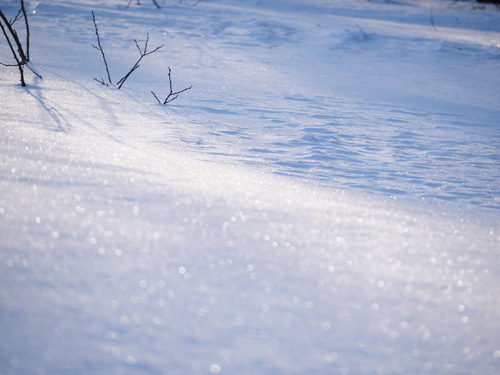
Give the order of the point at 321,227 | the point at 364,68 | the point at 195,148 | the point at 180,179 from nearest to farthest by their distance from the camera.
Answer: the point at 321,227 → the point at 180,179 → the point at 195,148 → the point at 364,68

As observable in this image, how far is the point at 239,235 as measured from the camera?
958mm

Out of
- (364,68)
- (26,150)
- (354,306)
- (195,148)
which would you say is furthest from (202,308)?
(364,68)

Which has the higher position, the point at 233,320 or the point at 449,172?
the point at 233,320

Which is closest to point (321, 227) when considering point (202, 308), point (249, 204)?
point (249, 204)

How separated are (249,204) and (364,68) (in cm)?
331

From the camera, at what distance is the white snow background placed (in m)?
0.68

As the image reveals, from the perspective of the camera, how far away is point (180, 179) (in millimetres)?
1268

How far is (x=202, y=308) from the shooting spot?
0.73 metres

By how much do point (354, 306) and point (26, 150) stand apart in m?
1.15

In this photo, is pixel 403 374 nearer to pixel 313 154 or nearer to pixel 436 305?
pixel 436 305

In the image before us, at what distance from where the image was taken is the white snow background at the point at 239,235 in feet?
2.24

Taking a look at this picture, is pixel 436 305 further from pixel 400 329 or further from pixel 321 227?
pixel 321 227

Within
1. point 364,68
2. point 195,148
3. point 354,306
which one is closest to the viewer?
point 354,306

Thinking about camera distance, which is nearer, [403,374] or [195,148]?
[403,374]
